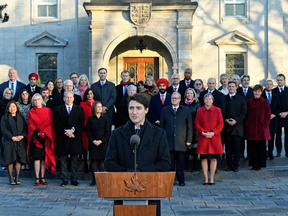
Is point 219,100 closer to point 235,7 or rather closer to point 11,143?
point 11,143

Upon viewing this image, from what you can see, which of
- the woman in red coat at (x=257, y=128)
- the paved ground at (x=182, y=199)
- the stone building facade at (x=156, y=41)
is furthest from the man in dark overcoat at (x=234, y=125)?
the stone building facade at (x=156, y=41)

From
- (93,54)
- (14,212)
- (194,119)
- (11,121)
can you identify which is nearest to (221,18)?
(93,54)

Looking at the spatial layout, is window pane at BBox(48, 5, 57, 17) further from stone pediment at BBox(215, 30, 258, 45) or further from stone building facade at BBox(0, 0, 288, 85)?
stone pediment at BBox(215, 30, 258, 45)

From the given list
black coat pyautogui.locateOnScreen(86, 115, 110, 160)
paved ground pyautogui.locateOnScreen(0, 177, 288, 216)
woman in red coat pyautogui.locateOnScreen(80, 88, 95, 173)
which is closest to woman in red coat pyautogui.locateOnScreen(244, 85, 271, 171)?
paved ground pyautogui.locateOnScreen(0, 177, 288, 216)

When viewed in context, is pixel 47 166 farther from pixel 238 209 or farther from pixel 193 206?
pixel 238 209

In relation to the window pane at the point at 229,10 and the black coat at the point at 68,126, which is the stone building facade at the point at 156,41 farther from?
the black coat at the point at 68,126

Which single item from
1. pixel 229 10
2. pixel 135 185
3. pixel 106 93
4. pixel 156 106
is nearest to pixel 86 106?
pixel 106 93

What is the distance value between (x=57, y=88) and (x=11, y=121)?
1.59 meters

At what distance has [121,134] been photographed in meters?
4.22

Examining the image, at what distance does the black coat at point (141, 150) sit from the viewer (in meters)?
4.11

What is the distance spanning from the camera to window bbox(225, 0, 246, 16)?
18922mm

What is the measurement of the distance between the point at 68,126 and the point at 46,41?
10688 mm

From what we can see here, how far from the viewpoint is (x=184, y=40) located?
16047 mm

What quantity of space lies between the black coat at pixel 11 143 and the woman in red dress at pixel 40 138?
0.67ft
